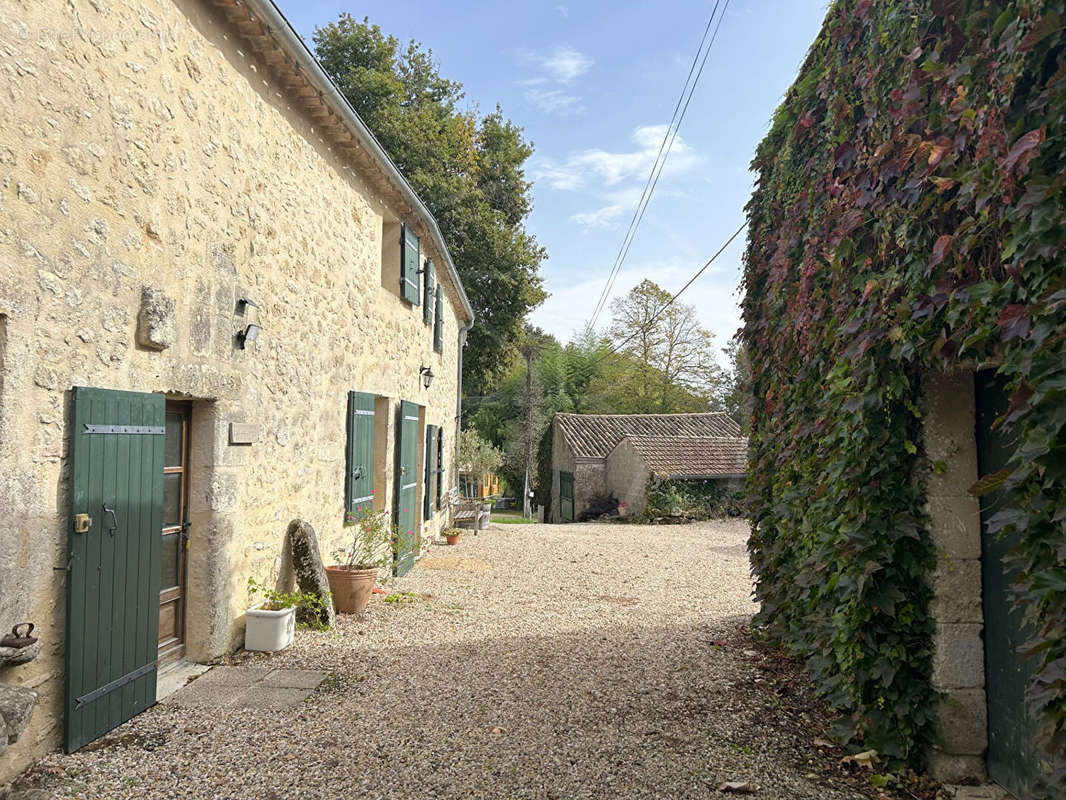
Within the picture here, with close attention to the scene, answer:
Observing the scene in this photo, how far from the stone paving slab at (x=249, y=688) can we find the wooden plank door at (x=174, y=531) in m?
0.33

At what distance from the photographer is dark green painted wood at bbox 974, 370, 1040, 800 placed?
267 centimetres

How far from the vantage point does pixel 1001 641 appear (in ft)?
9.20

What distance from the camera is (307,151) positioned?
5484 mm

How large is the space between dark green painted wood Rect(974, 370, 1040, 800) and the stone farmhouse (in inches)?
147

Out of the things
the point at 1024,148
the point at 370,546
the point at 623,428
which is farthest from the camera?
the point at 623,428

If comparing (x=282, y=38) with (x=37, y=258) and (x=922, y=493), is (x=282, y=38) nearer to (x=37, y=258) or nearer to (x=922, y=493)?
(x=37, y=258)

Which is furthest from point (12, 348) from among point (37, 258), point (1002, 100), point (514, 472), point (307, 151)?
point (514, 472)

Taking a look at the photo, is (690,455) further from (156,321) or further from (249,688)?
(156,321)

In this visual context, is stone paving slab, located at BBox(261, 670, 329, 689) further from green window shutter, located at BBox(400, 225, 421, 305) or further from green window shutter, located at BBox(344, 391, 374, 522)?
green window shutter, located at BBox(400, 225, 421, 305)

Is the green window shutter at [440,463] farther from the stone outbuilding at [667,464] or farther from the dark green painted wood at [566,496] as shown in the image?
the dark green painted wood at [566,496]

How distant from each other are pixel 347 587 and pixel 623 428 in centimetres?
1413

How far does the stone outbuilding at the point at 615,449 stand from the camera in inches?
649

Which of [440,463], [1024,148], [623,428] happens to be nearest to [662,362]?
[623,428]

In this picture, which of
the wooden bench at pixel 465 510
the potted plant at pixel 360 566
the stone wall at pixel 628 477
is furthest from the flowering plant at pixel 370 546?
the stone wall at pixel 628 477
